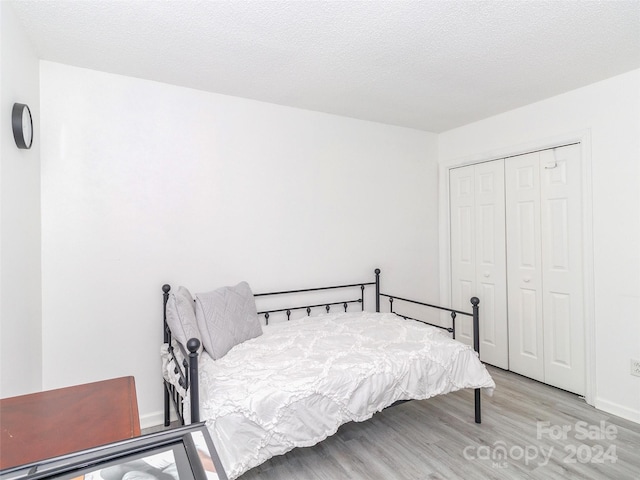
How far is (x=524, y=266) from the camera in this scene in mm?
3199

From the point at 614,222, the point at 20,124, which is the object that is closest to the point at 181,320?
the point at 20,124

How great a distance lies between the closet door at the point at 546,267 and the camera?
2828 millimetres

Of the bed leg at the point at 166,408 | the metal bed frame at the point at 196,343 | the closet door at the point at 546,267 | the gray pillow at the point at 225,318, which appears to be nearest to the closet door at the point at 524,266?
the closet door at the point at 546,267

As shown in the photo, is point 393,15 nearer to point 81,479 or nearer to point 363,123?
point 363,123

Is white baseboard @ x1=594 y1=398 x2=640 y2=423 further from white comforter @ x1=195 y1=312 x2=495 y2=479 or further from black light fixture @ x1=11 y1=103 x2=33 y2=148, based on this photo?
black light fixture @ x1=11 y1=103 x2=33 y2=148

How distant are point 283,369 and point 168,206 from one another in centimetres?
146

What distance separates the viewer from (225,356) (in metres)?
2.20

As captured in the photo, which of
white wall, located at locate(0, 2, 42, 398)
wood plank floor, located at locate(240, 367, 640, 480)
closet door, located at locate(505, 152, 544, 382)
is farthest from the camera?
closet door, located at locate(505, 152, 544, 382)

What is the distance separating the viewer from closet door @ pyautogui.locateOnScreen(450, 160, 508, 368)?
3396 millimetres

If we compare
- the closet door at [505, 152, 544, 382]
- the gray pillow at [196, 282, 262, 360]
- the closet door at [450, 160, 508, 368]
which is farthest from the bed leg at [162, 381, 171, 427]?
the closet door at [505, 152, 544, 382]

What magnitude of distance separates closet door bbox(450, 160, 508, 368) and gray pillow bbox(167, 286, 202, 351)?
9.07ft

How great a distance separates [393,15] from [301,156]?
1.52 meters

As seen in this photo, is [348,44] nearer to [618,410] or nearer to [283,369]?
[283,369]

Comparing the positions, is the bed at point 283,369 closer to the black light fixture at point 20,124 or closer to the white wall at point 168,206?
the white wall at point 168,206
